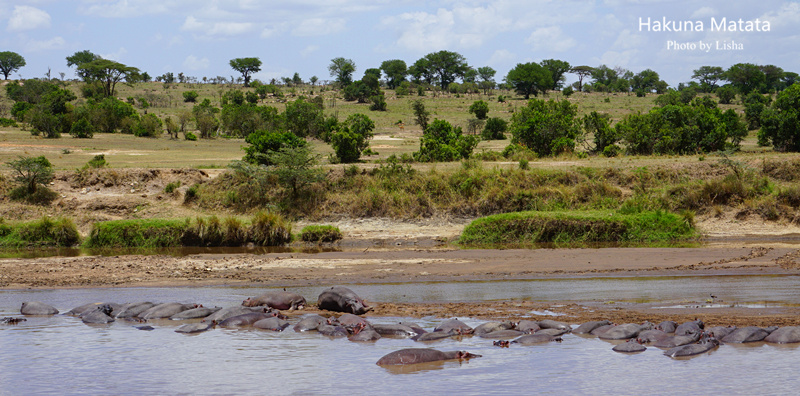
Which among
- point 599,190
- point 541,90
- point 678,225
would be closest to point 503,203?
point 599,190

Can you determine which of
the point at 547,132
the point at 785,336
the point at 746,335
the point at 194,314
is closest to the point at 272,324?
the point at 194,314

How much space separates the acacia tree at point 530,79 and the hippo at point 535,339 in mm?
77185

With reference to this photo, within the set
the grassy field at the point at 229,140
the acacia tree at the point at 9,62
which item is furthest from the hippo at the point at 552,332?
the acacia tree at the point at 9,62

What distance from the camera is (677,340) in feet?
35.2

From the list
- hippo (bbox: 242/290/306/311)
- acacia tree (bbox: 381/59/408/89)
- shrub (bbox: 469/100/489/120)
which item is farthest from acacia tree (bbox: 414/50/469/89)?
hippo (bbox: 242/290/306/311)

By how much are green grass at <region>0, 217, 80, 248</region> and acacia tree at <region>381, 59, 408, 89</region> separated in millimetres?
81652

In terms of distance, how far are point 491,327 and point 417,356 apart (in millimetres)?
1751

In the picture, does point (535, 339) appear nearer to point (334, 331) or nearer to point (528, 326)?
point (528, 326)

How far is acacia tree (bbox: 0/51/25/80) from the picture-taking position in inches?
4267

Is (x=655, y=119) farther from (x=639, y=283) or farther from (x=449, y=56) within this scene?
(x=449, y=56)

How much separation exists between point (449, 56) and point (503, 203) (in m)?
80.1

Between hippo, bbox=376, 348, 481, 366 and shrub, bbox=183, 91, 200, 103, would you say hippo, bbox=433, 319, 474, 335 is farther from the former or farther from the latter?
shrub, bbox=183, 91, 200, 103

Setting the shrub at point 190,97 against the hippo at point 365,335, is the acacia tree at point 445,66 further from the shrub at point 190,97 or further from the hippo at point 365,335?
the hippo at point 365,335

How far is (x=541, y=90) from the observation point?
8850cm
